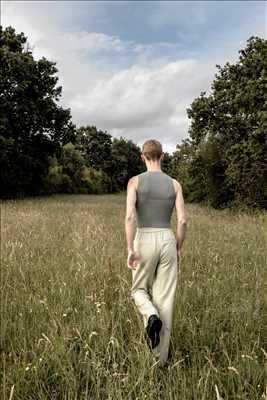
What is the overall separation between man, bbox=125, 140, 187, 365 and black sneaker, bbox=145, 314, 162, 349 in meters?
0.16

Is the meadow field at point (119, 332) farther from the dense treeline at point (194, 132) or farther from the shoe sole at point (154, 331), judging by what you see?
the dense treeline at point (194, 132)

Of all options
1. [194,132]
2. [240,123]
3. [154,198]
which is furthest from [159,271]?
[194,132]

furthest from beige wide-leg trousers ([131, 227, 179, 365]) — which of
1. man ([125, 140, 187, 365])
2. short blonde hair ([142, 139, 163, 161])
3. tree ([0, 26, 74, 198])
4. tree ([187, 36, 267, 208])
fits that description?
tree ([0, 26, 74, 198])

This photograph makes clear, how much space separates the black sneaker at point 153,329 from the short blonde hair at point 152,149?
57.6 inches

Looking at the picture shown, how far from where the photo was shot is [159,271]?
3.32m

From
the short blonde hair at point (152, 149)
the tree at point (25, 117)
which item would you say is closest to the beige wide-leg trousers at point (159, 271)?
the short blonde hair at point (152, 149)

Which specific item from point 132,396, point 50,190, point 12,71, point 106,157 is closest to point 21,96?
point 12,71

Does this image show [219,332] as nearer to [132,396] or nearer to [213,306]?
[213,306]

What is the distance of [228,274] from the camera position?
18.2 ft

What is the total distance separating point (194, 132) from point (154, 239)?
61.5 ft

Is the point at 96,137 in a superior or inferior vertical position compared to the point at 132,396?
superior

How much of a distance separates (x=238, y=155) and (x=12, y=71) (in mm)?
18464

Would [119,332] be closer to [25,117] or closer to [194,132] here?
[194,132]

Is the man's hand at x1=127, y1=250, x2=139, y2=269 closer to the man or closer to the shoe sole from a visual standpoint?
the man
